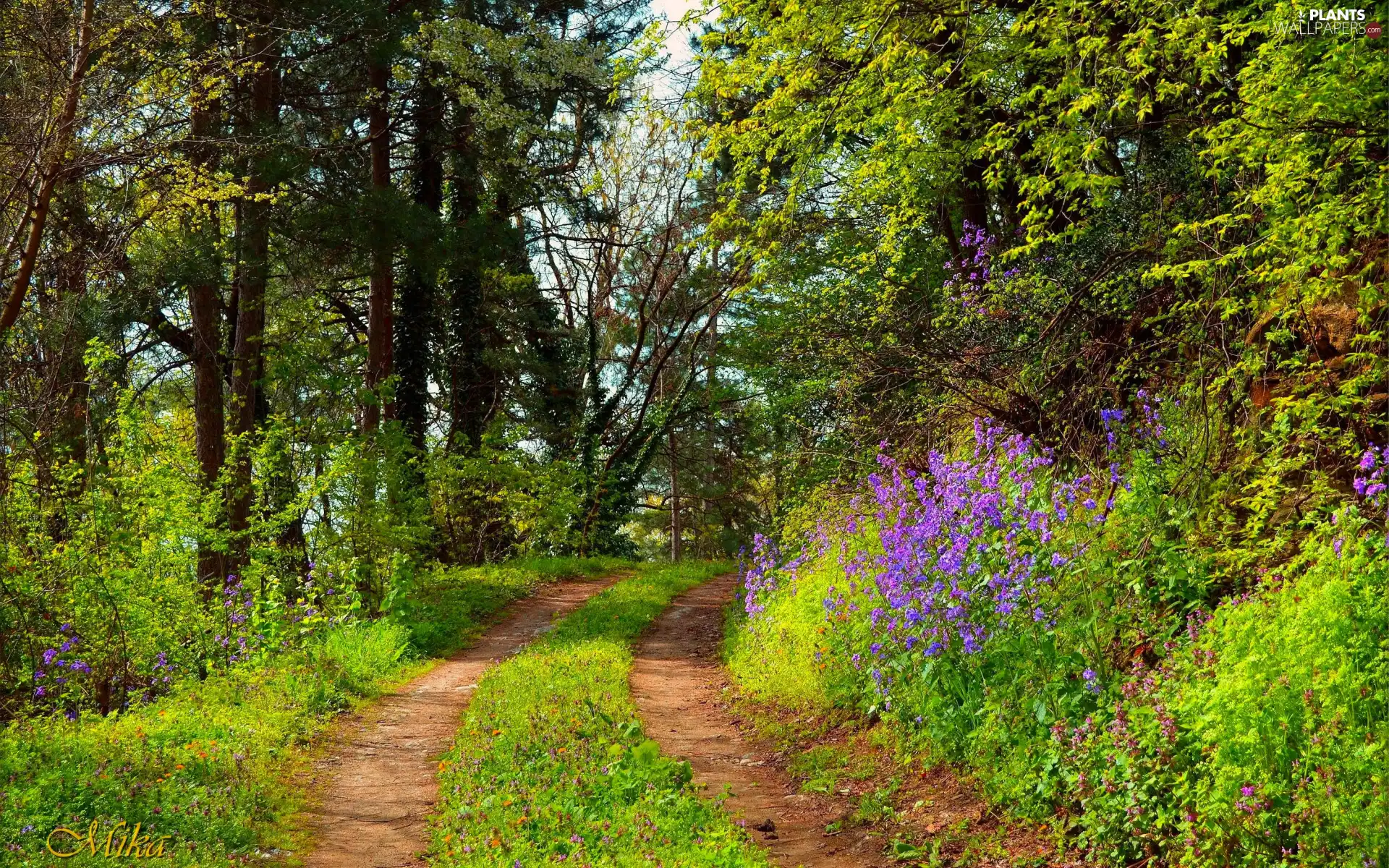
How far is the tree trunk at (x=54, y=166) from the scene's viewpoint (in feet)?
24.5

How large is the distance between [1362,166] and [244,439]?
1231 centimetres

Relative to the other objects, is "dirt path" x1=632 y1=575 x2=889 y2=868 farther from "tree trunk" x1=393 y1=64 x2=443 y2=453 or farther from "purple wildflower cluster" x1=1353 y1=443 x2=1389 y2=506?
"tree trunk" x1=393 y1=64 x2=443 y2=453

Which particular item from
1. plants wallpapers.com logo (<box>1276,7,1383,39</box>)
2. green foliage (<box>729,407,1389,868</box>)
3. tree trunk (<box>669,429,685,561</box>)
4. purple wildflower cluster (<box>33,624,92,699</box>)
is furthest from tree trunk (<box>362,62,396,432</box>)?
tree trunk (<box>669,429,685,561</box>)

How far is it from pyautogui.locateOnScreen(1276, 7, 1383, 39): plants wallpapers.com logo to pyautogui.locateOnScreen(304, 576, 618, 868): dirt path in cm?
647

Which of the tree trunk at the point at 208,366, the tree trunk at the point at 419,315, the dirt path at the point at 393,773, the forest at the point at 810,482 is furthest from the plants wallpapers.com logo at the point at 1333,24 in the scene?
the tree trunk at the point at 419,315

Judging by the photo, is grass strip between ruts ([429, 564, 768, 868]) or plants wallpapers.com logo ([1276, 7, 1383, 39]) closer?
plants wallpapers.com logo ([1276, 7, 1383, 39])

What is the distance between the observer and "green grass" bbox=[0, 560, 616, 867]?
5781 mm

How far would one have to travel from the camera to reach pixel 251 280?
14.6 m

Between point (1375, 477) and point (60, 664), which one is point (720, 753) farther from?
point (60, 664)

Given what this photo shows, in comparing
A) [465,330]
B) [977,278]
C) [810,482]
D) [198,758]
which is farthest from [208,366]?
[977,278]

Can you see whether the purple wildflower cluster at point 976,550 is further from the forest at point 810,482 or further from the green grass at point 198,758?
the green grass at point 198,758

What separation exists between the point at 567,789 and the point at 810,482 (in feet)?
32.1

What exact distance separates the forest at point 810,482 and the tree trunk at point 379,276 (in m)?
0.16

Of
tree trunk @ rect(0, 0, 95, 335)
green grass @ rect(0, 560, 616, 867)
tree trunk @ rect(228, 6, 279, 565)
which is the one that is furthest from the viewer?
tree trunk @ rect(228, 6, 279, 565)
